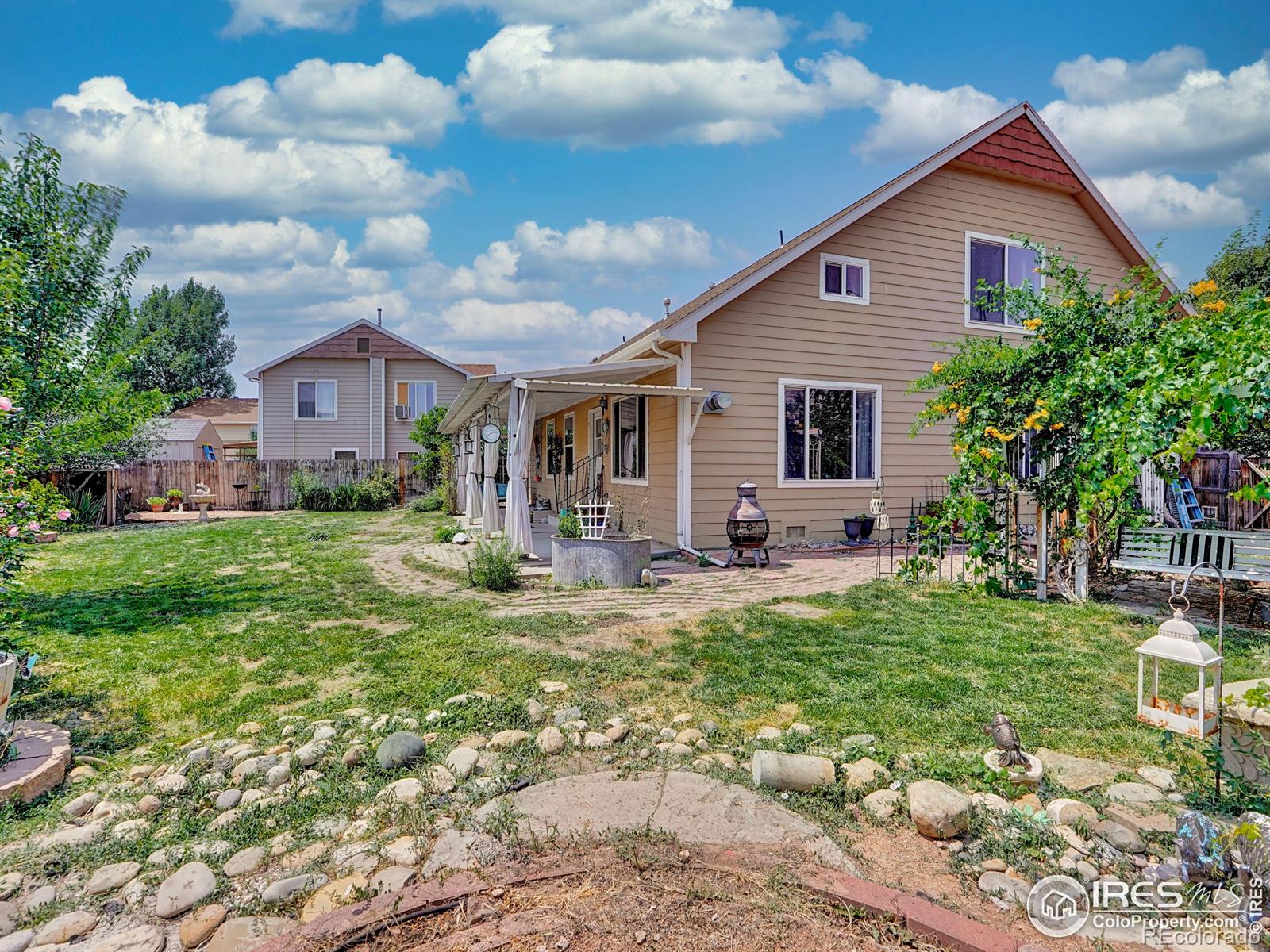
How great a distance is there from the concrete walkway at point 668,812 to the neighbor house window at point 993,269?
11.2 metres

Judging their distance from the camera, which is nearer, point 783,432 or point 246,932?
point 246,932

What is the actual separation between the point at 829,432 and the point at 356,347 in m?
20.4

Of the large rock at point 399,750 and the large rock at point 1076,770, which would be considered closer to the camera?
the large rock at point 1076,770

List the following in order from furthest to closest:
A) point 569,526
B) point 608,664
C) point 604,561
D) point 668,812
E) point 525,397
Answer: point 525,397 → point 569,526 → point 604,561 → point 608,664 → point 668,812

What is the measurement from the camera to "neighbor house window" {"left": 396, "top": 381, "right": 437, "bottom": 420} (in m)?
26.4

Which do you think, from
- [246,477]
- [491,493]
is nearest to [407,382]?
[246,477]

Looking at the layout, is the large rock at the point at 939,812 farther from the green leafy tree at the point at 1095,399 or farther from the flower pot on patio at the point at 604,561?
the flower pot on patio at the point at 604,561

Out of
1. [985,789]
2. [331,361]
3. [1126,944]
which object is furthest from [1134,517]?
[331,361]

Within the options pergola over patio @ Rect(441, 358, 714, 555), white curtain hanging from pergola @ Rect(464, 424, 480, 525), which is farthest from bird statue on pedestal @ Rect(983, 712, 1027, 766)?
white curtain hanging from pergola @ Rect(464, 424, 480, 525)

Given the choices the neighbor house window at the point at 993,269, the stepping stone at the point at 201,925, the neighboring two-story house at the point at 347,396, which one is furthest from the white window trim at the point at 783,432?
the neighboring two-story house at the point at 347,396

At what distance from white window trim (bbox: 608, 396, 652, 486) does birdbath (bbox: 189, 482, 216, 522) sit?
1108 centimetres

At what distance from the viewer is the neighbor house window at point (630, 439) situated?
1155cm

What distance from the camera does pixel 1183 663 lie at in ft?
11.0

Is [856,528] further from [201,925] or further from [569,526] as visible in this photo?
[201,925]
